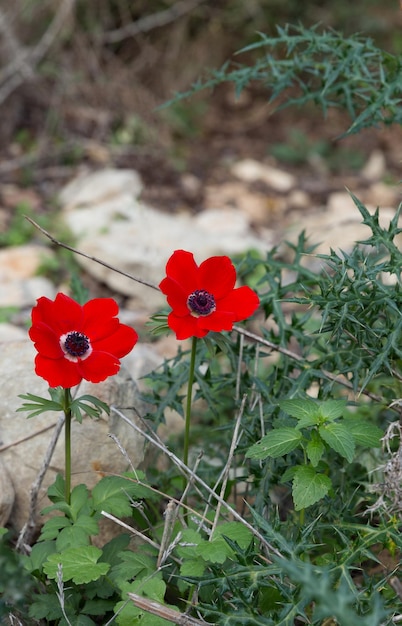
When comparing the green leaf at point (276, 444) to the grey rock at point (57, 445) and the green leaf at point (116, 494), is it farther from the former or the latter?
the grey rock at point (57, 445)

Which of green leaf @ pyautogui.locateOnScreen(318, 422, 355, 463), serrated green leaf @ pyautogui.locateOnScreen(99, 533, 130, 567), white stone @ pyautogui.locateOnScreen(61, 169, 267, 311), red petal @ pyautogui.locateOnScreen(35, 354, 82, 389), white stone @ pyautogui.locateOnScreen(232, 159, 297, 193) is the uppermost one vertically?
Answer: red petal @ pyautogui.locateOnScreen(35, 354, 82, 389)

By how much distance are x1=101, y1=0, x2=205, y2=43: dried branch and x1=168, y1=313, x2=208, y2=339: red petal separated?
4.67 meters

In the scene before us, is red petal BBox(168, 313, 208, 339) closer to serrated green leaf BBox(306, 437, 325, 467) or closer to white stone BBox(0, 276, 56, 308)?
serrated green leaf BBox(306, 437, 325, 467)

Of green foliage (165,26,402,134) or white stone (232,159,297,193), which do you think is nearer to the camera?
green foliage (165,26,402,134)

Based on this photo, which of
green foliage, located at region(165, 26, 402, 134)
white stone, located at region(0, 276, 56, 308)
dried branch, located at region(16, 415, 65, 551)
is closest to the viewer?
dried branch, located at region(16, 415, 65, 551)

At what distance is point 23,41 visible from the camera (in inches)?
225

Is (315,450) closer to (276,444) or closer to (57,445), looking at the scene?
(276,444)

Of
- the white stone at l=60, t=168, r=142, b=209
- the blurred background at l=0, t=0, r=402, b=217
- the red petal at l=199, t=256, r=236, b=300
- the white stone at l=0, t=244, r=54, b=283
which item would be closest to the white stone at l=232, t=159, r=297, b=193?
the blurred background at l=0, t=0, r=402, b=217

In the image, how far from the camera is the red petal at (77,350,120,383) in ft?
5.46

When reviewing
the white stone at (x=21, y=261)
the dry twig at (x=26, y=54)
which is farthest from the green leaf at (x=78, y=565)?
the dry twig at (x=26, y=54)

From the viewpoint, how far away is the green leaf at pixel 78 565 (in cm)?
163

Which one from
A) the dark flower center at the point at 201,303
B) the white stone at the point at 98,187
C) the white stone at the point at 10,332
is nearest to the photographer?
the dark flower center at the point at 201,303

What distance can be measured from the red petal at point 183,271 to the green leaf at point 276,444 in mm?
371

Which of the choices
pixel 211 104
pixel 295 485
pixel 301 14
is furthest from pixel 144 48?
pixel 295 485
